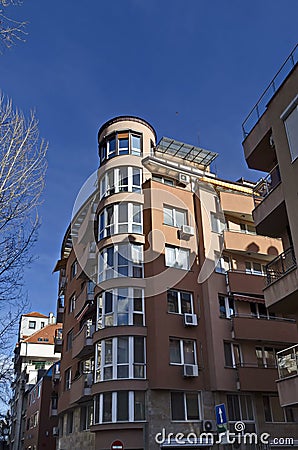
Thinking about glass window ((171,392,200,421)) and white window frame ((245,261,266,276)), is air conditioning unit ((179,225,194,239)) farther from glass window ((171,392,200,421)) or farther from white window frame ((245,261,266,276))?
glass window ((171,392,200,421))

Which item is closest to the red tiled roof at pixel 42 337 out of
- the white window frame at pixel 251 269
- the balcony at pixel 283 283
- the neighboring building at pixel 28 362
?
the neighboring building at pixel 28 362

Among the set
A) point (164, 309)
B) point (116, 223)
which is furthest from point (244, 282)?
point (116, 223)

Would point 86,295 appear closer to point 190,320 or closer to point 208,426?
point 190,320

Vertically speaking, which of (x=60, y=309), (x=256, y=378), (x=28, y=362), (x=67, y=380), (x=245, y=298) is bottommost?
(x=256, y=378)

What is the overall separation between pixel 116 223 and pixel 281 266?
1179 cm

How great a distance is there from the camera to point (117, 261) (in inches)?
932

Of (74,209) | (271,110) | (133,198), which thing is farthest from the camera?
(74,209)

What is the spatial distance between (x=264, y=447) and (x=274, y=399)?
8.72 ft

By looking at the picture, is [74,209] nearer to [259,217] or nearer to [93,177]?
[93,177]

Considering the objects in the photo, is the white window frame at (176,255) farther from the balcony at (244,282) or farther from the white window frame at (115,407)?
the white window frame at (115,407)

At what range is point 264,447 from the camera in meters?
21.4

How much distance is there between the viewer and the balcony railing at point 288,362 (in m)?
13.0

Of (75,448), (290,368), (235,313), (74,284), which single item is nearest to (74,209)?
(74,284)
